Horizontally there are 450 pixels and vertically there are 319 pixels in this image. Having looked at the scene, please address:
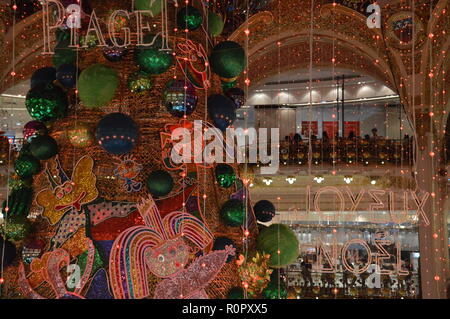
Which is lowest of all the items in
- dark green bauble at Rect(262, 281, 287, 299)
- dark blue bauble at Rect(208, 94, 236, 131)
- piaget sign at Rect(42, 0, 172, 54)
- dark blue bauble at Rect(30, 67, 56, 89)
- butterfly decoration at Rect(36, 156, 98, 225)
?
dark green bauble at Rect(262, 281, 287, 299)

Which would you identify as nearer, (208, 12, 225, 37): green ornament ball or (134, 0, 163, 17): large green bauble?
(134, 0, 163, 17): large green bauble

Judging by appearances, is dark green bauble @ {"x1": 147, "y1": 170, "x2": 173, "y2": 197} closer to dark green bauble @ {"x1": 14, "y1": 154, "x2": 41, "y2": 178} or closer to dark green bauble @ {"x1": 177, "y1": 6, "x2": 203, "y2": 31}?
dark green bauble @ {"x1": 14, "y1": 154, "x2": 41, "y2": 178}

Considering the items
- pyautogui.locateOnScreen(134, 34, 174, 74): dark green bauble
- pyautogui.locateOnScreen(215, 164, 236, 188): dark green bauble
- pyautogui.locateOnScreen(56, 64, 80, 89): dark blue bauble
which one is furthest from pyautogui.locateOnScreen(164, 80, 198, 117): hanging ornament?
pyautogui.locateOnScreen(56, 64, 80, 89): dark blue bauble

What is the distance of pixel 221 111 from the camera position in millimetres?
3973

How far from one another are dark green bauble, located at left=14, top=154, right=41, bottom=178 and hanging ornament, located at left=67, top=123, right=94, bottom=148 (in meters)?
0.35

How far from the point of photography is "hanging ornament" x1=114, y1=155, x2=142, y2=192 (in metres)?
3.73

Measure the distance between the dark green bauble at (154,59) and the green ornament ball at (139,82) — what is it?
7cm

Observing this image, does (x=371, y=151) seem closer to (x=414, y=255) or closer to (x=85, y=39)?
(x=414, y=255)

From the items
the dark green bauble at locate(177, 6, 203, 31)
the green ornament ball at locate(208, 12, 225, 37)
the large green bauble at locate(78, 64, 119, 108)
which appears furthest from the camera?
the green ornament ball at locate(208, 12, 225, 37)

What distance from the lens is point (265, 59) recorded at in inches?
323

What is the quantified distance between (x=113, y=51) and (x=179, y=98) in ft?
1.87

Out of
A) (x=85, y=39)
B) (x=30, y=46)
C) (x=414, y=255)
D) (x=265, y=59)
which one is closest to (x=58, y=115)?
(x=85, y=39)

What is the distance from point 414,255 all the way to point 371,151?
378cm

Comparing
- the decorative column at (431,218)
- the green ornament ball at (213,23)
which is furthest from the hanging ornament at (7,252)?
the decorative column at (431,218)
